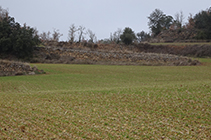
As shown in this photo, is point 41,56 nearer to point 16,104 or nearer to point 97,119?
point 16,104

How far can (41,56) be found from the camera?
163 feet

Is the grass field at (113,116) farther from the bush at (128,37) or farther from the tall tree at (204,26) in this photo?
the tall tree at (204,26)

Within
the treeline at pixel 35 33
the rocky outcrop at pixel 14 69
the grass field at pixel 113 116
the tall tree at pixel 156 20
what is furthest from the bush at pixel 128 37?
the grass field at pixel 113 116

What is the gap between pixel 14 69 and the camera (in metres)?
31.7

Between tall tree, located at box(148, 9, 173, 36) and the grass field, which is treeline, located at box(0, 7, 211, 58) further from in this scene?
the grass field

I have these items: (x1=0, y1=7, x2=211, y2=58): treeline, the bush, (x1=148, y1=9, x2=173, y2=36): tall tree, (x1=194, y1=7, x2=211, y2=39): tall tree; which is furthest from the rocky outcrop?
(x1=148, y1=9, x2=173, y2=36): tall tree

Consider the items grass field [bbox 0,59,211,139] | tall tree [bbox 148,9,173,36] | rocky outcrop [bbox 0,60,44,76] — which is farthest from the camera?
tall tree [bbox 148,9,173,36]

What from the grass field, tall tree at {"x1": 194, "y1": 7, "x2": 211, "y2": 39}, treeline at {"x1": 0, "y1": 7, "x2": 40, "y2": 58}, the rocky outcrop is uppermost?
tall tree at {"x1": 194, "y1": 7, "x2": 211, "y2": 39}

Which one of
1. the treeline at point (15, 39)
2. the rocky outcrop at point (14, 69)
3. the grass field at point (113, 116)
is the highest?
the treeline at point (15, 39)

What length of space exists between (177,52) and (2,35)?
43808 mm

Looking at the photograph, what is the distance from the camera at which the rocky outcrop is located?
3086 centimetres

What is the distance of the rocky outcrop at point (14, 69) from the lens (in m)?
30.9

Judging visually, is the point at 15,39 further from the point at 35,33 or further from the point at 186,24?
the point at 186,24

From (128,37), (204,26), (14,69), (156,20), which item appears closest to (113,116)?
(14,69)
